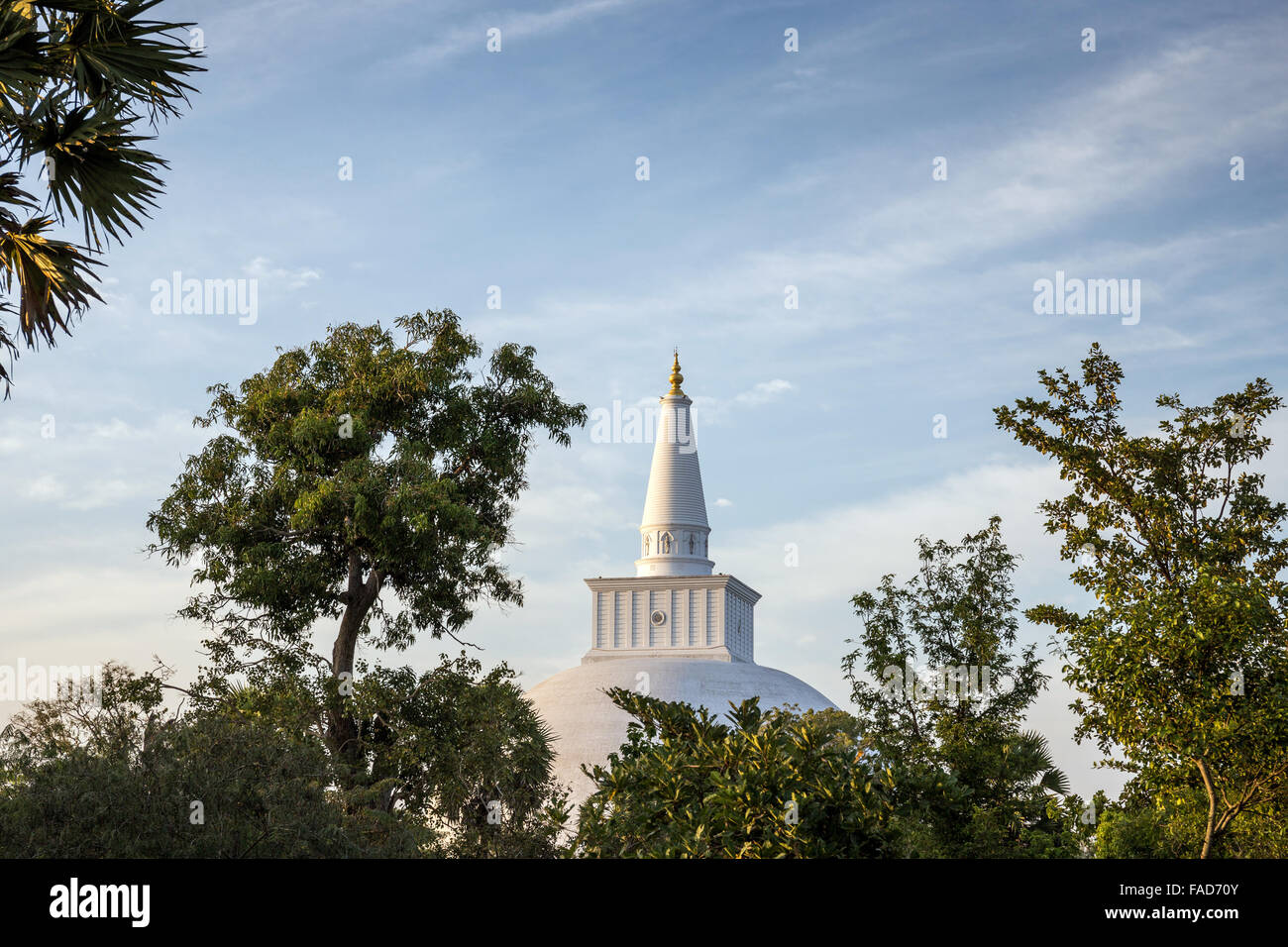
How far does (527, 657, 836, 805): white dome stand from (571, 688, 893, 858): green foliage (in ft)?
143

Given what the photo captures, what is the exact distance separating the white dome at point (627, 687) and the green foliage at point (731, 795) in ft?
143

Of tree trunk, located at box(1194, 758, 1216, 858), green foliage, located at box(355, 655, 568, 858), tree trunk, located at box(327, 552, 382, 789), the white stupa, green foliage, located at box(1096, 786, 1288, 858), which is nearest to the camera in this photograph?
tree trunk, located at box(1194, 758, 1216, 858)

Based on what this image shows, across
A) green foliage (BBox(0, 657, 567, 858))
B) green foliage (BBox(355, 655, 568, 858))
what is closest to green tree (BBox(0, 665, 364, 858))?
green foliage (BBox(0, 657, 567, 858))

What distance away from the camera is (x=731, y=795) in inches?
320

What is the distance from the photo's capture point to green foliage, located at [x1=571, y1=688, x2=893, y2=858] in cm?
810

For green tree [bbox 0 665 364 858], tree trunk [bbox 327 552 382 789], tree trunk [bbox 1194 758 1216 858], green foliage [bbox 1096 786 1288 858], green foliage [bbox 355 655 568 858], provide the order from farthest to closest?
tree trunk [bbox 327 552 382 789] → green foliage [bbox 355 655 568 858] → green foliage [bbox 1096 786 1288 858] → tree trunk [bbox 1194 758 1216 858] → green tree [bbox 0 665 364 858]

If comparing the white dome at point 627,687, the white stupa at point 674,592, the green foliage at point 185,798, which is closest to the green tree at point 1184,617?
the green foliage at point 185,798

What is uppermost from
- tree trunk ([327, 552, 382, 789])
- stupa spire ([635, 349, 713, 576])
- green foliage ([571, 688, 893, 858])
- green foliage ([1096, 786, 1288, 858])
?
stupa spire ([635, 349, 713, 576])

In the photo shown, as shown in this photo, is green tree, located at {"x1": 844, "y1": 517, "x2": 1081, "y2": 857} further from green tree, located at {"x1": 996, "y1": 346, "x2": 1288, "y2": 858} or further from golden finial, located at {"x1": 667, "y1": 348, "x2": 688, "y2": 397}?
golden finial, located at {"x1": 667, "y1": 348, "x2": 688, "y2": 397}

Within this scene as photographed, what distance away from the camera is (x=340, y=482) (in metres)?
19.5

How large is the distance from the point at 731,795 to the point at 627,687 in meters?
46.8

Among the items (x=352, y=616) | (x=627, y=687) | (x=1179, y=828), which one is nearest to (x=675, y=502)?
(x=627, y=687)

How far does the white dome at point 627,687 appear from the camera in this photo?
5512cm
